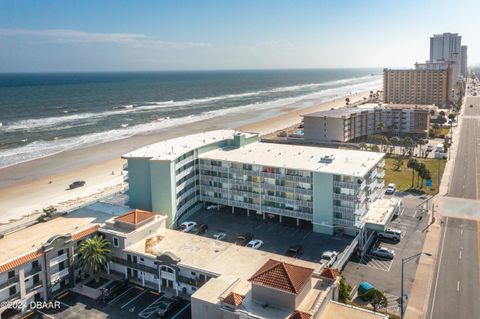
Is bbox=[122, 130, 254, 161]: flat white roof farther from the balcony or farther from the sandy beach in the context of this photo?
the balcony

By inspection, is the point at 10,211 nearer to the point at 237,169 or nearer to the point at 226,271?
the point at 237,169

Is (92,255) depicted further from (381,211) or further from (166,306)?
(381,211)

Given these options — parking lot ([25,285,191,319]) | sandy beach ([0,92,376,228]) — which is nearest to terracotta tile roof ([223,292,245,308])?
parking lot ([25,285,191,319])

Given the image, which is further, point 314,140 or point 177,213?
point 314,140

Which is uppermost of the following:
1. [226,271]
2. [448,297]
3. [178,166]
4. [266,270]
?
[178,166]

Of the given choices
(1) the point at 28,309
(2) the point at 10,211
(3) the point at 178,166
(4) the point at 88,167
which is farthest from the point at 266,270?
(4) the point at 88,167

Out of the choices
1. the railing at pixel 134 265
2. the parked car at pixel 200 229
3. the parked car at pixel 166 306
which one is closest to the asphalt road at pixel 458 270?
the parked car at pixel 166 306

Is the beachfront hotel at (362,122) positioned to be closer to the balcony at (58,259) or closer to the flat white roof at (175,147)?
the flat white roof at (175,147)
